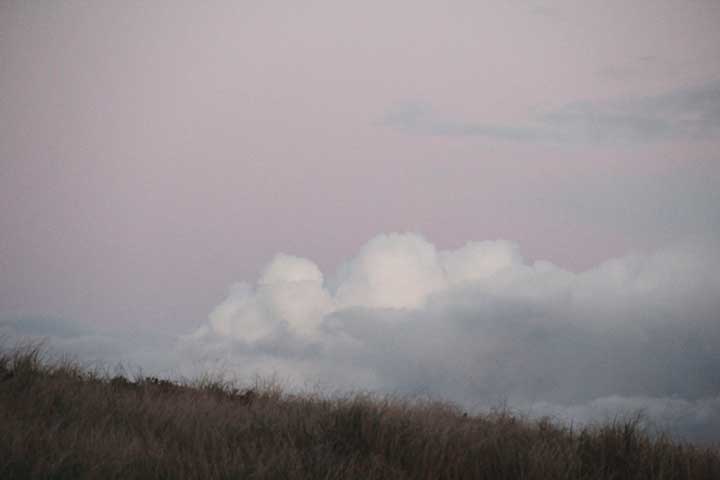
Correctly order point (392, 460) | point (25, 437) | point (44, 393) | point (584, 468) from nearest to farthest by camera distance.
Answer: point (25, 437) → point (392, 460) → point (584, 468) → point (44, 393)

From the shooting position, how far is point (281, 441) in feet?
24.3

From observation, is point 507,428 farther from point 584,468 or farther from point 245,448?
point 245,448

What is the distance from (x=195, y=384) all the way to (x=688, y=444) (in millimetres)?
7454

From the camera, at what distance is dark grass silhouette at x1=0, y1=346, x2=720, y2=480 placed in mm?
6145

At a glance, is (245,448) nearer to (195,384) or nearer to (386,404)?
(386,404)

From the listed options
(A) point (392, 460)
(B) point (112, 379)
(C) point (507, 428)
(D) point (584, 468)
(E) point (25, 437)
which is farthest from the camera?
(B) point (112, 379)

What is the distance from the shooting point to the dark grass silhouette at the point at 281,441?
6.14 meters

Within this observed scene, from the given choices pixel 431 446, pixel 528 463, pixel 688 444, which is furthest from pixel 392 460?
pixel 688 444

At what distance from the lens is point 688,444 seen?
944 cm

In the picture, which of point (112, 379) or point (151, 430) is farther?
point (112, 379)

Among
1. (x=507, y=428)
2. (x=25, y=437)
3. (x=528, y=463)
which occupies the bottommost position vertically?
(x=25, y=437)

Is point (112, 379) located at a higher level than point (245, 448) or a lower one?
higher

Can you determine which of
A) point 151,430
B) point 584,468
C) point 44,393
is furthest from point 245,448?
point 584,468

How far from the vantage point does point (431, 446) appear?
23.8ft
